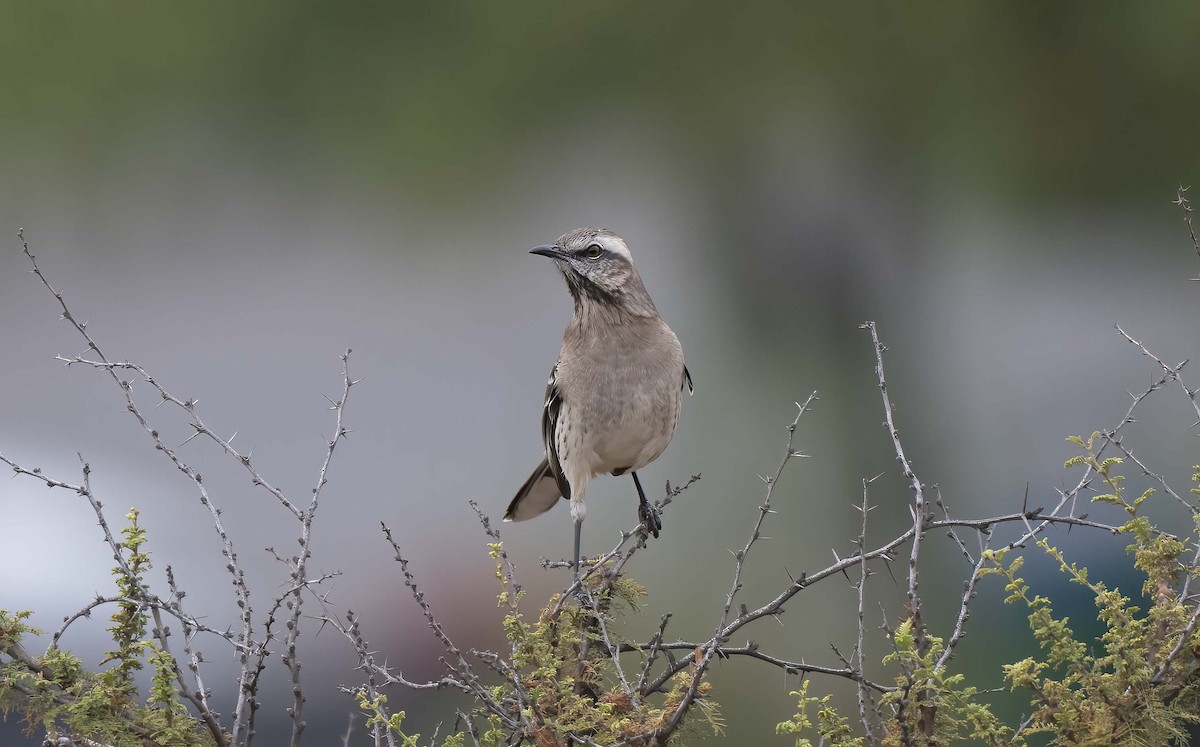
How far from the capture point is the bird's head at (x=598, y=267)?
185 cm

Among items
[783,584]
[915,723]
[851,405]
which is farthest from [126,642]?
[851,405]

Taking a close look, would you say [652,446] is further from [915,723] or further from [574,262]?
[915,723]

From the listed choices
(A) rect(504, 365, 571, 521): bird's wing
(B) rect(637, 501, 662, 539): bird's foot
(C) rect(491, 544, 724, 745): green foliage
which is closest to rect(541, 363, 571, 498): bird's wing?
(A) rect(504, 365, 571, 521): bird's wing

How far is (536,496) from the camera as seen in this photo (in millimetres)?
2090

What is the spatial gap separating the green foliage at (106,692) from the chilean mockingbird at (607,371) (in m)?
0.78

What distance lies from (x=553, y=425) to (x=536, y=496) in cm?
21

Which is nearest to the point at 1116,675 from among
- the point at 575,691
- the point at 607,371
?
the point at 575,691

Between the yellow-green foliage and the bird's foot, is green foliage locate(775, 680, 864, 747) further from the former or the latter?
the bird's foot

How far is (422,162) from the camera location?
11.0ft

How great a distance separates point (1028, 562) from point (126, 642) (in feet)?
7.87

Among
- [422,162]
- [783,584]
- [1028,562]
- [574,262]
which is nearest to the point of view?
[574,262]

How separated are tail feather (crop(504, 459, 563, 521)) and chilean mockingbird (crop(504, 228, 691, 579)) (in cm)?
12

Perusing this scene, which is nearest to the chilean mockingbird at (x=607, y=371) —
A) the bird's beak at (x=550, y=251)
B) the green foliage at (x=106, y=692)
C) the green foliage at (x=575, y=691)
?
the bird's beak at (x=550, y=251)

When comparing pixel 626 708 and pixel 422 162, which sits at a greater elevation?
pixel 422 162
